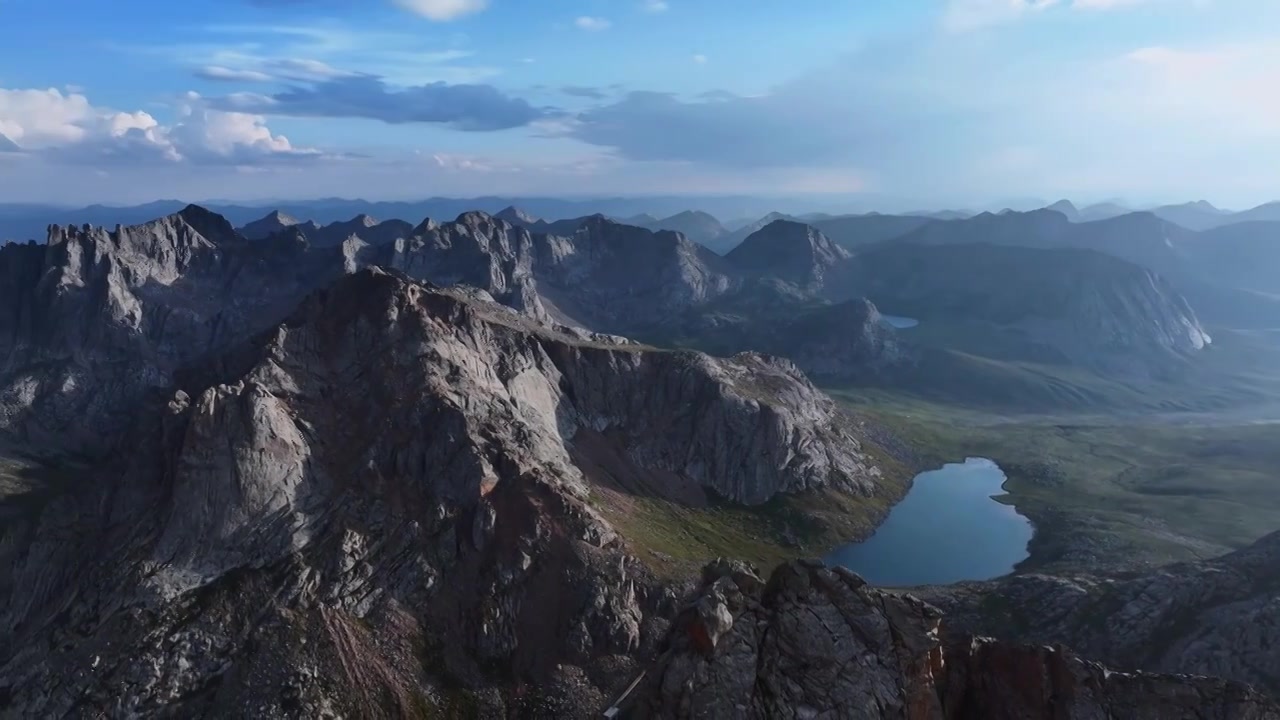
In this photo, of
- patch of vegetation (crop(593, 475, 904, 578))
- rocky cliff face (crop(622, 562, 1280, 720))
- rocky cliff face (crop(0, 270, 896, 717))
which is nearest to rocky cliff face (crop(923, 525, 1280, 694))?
patch of vegetation (crop(593, 475, 904, 578))

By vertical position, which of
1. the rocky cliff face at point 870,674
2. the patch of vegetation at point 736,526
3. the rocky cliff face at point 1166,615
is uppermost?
the rocky cliff face at point 870,674

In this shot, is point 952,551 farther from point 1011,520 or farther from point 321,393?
point 321,393

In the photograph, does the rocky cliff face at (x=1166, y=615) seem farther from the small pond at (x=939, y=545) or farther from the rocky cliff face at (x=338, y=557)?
the rocky cliff face at (x=338, y=557)

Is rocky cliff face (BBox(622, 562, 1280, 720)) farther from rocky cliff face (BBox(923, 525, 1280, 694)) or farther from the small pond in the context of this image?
the small pond

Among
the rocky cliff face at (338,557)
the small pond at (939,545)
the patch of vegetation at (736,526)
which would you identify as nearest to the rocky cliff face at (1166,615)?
the small pond at (939,545)

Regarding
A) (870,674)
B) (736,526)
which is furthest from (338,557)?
(870,674)

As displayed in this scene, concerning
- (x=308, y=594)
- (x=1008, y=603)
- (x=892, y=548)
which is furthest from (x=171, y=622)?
(x=892, y=548)
